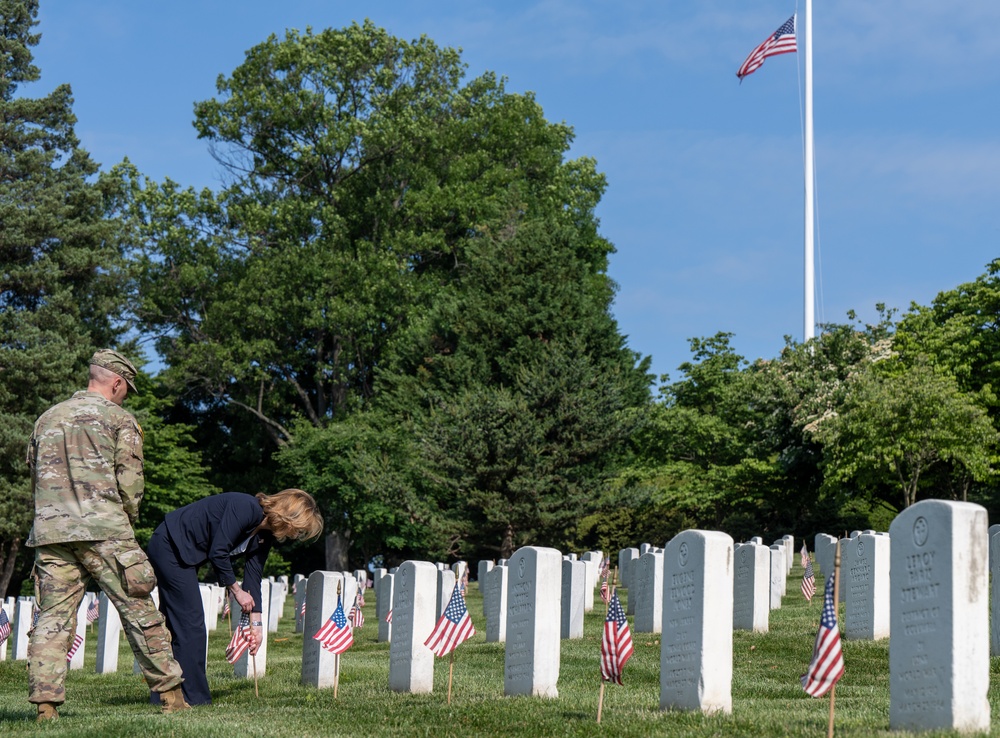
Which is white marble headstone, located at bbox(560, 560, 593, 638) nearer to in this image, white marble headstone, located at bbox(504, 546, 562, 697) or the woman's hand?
white marble headstone, located at bbox(504, 546, 562, 697)

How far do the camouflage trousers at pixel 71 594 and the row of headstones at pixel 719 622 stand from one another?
277 centimetres

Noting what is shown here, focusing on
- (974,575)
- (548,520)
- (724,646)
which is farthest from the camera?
(548,520)

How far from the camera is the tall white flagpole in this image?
1772 inches

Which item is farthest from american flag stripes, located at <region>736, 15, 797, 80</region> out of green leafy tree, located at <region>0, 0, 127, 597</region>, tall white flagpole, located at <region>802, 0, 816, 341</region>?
green leafy tree, located at <region>0, 0, 127, 597</region>

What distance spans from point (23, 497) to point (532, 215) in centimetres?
2165

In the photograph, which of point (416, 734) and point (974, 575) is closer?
point (974, 575)

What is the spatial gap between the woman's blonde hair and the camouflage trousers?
124 centimetres

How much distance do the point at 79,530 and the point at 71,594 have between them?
50 centimetres

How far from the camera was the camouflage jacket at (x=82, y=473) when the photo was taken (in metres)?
7.98

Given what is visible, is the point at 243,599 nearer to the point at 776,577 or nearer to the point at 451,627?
the point at 451,627

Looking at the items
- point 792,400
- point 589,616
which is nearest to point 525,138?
point 792,400

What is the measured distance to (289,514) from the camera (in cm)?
927

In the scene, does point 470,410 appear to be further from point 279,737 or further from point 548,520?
point 279,737

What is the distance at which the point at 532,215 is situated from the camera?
48344 mm
